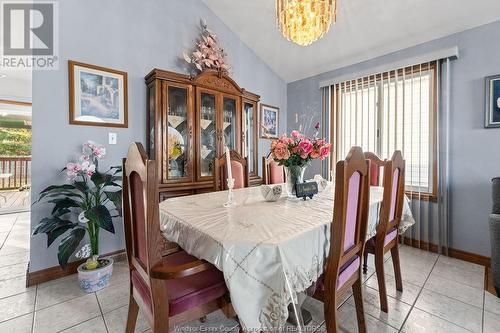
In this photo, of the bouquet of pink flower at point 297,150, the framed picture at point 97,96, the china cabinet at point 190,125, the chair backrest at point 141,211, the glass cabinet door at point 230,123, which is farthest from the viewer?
the glass cabinet door at point 230,123

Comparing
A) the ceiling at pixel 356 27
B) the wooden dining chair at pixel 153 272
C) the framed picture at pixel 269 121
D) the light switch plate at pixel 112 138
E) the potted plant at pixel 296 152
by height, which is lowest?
the wooden dining chair at pixel 153 272

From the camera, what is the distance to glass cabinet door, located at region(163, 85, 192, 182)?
93.4 inches

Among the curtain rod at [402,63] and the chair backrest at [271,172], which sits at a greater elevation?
the curtain rod at [402,63]

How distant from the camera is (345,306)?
1624 millimetres

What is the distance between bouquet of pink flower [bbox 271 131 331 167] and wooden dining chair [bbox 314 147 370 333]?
438 millimetres

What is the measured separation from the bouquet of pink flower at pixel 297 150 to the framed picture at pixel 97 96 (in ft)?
5.48

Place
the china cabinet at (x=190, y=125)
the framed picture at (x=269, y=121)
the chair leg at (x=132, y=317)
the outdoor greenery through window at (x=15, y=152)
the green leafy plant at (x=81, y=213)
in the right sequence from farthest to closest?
the outdoor greenery through window at (x=15, y=152)
the framed picture at (x=269, y=121)
the china cabinet at (x=190, y=125)
the green leafy plant at (x=81, y=213)
the chair leg at (x=132, y=317)

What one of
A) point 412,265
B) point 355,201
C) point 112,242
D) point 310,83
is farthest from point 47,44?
point 412,265

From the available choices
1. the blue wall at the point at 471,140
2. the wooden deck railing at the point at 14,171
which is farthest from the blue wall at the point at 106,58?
the wooden deck railing at the point at 14,171

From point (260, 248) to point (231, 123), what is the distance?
2.28 metres

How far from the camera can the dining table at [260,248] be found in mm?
825

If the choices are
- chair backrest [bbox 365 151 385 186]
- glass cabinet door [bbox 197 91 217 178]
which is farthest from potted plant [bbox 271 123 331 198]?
glass cabinet door [bbox 197 91 217 178]

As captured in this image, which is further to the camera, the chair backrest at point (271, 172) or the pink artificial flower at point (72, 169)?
the chair backrest at point (271, 172)

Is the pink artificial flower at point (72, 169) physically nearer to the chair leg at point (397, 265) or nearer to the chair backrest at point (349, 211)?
the chair backrest at point (349, 211)
